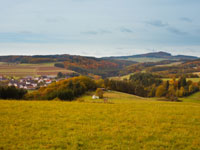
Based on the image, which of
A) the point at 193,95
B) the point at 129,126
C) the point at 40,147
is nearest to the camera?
the point at 40,147

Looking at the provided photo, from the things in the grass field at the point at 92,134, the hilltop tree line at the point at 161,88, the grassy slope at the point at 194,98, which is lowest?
the grassy slope at the point at 194,98

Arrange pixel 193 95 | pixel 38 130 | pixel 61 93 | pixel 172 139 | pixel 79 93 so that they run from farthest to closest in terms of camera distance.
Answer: pixel 193 95, pixel 79 93, pixel 61 93, pixel 38 130, pixel 172 139

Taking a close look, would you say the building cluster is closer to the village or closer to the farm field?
the village

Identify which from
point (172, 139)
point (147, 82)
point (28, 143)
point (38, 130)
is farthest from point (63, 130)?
point (147, 82)

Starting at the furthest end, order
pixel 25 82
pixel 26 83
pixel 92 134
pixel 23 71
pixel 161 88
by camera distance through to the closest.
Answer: pixel 23 71 < pixel 161 88 < pixel 25 82 < pixel 26 83 < pixel 92 134

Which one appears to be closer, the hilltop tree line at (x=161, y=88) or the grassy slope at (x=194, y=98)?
the grassy slope at (x=194, y=98)

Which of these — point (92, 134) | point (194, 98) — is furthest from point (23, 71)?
point (92, 134)

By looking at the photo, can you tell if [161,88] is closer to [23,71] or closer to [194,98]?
[194,98]

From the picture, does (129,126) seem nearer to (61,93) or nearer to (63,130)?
(63,130)

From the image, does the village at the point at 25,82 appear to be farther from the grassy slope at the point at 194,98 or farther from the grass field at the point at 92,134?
the grass field at the point at 92,134

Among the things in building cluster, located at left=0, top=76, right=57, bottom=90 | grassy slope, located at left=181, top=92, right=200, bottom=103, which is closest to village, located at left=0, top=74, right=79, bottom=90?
building cluster, located at left=0, top=76, right=57, bottom=90

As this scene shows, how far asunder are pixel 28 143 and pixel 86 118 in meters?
5.67

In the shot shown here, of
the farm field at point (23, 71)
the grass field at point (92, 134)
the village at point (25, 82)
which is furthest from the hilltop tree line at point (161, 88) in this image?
the grass field at point (92, 134)

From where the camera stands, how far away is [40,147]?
27.0 feet
